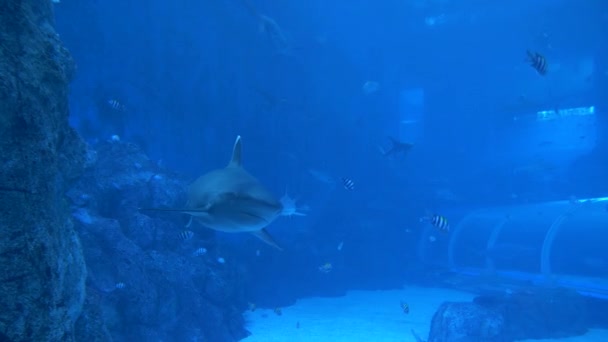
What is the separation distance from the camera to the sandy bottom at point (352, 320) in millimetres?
10922

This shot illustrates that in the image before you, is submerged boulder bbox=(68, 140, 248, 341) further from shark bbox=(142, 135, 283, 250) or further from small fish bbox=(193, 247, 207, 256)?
shark bbox=(142, 135, 283, 250)

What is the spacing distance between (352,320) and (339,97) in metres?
17.4

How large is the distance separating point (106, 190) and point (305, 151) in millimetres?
16529

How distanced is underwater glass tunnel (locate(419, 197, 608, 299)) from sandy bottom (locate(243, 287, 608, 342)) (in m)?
2.66

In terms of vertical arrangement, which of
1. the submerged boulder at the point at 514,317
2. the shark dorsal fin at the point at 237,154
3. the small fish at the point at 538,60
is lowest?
the shark dorsal fin at the point at 237,154

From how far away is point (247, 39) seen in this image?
23031mm

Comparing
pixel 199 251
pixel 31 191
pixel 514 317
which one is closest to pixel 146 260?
pixel 199 251

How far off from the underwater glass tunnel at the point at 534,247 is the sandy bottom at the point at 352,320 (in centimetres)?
266

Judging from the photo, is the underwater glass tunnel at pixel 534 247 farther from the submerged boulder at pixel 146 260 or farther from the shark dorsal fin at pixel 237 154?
the shark dorsal fin at pixel 237 154

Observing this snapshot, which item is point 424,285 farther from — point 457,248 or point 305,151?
point 305,151

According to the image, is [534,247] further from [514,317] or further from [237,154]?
[237,154]

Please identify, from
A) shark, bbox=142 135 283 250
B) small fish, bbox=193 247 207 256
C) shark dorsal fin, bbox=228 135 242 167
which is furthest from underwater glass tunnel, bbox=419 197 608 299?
shark, bbox=142 135 283 250

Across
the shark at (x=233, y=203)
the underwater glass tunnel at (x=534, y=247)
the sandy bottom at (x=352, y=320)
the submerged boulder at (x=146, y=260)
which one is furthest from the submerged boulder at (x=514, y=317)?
the shark at (x=233, y=203)

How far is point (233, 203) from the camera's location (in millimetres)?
2842
